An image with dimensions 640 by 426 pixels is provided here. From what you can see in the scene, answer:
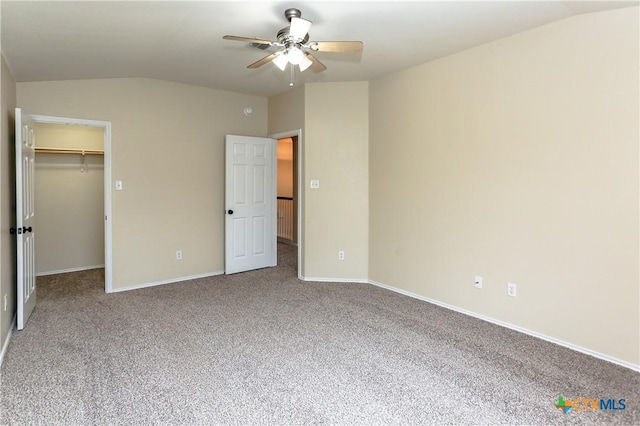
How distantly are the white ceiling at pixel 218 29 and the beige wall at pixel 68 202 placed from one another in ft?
Answer: 5.01

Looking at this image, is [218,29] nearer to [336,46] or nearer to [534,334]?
[336,46]

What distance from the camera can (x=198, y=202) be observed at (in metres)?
5.03

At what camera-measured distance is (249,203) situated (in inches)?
213

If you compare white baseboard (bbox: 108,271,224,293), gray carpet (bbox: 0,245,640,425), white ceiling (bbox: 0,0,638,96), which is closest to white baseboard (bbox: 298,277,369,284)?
gray carpet (bbox: 0,245,640,425)

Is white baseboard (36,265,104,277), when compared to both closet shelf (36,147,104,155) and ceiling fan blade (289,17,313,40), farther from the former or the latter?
ceiling fan blade (289,17,313,40)

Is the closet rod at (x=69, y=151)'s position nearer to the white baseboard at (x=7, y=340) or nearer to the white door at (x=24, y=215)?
the white door at (x=24, y=215)

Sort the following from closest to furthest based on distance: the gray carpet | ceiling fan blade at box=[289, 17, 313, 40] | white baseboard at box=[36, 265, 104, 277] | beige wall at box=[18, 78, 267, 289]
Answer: the gray carpet
ceiling fan blade at box=[289, 17, 313, 40]
beige wall at box=[18, 78, 267, 289]
white baseboard at box=[36, 265, 104, 277]

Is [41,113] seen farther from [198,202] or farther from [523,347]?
[523,347]

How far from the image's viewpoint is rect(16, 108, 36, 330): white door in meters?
3.12

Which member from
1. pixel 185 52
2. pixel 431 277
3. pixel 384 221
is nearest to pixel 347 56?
pixel 185 52

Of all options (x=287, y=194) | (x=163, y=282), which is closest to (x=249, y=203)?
(x=163, y=282)

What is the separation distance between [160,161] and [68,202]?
Result: 5.93ft

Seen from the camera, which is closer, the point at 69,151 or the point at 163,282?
the point at 163,282

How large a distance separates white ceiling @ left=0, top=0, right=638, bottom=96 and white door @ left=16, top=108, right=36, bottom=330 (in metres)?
0.63
